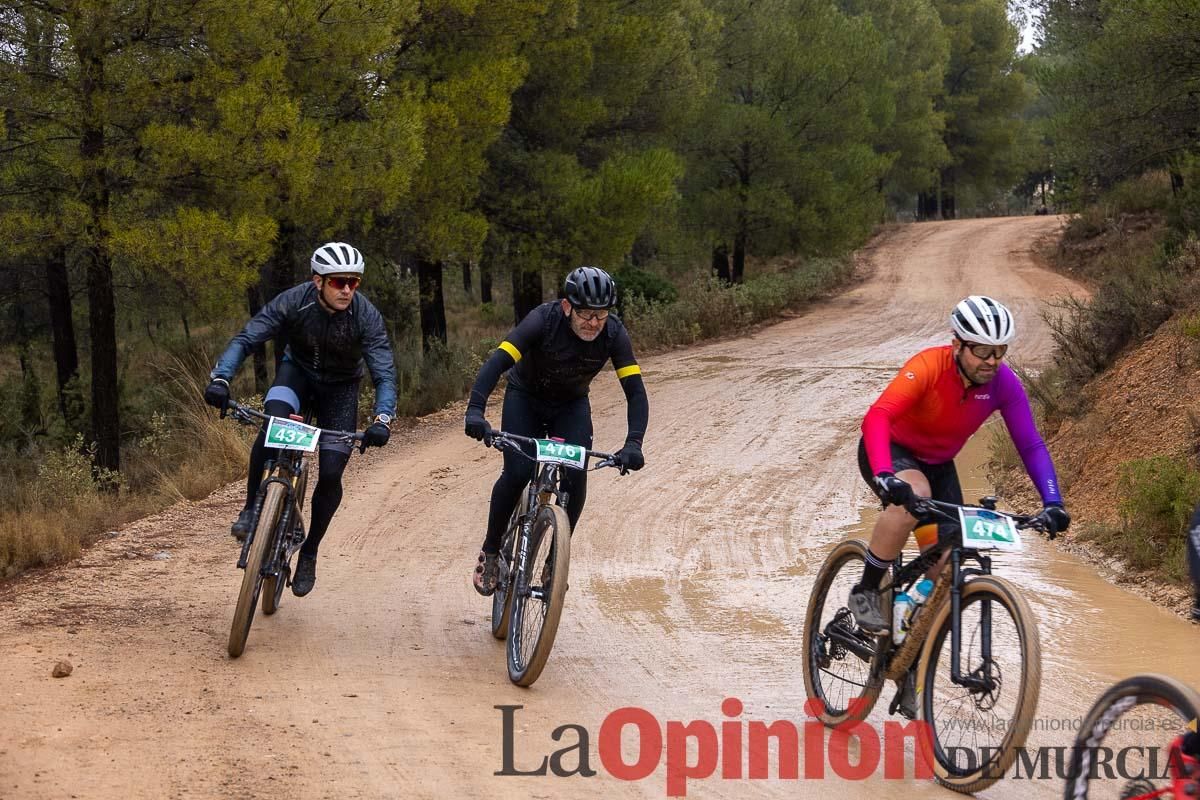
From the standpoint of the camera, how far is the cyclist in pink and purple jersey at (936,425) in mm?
5062

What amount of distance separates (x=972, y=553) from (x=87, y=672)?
14.2ft

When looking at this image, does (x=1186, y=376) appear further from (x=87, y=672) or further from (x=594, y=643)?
(x=87, y=672)

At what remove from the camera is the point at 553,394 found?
691 cm

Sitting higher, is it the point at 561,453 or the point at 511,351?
the point at 511,351

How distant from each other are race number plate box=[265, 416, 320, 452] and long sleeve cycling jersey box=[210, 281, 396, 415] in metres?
0.44

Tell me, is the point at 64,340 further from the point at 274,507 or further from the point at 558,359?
the point at 558,359

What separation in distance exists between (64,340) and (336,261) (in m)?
17.5

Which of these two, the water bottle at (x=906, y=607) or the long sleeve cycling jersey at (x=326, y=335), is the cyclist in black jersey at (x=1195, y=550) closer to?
the water bottle at (x=906, y=607)

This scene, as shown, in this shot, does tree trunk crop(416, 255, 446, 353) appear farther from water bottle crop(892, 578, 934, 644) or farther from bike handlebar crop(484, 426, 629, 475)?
water bottle crop(892, 578, 934, 644)

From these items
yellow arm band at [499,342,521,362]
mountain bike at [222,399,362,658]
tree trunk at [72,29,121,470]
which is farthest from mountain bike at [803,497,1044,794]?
tree trunk at [72,29,121,470]

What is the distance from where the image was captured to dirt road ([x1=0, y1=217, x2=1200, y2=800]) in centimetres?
Result: 481

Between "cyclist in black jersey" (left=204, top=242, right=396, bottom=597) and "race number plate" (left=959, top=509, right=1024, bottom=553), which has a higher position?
"cyclist in black jersey" (left=204, top=242, right=396, bottom=597)

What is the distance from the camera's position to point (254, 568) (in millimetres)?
6145

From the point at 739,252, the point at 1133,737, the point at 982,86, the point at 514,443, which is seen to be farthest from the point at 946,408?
the point at 982,86
